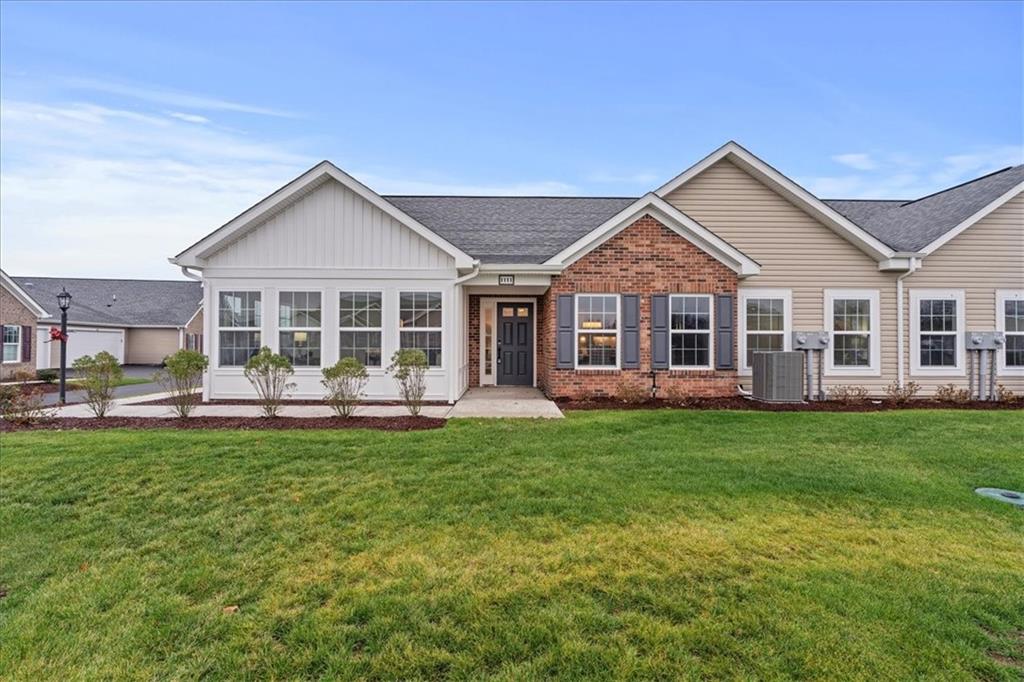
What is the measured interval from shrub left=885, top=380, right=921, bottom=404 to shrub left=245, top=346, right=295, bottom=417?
Result: 12757 mm

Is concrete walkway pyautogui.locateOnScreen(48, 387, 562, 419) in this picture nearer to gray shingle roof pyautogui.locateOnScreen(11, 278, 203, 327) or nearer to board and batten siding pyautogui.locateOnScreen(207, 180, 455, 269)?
board and batten siding pyautogui.locateOnScreen(207, 180, 455, 269)

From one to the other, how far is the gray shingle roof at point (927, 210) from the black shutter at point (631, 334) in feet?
23.0

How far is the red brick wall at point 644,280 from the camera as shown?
10.9 m

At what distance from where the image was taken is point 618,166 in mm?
24125

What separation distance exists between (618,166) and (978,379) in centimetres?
1700

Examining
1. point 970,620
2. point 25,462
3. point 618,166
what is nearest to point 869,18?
point 618,166

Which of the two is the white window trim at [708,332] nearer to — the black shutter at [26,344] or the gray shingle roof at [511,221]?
the gray shingle roof at [511,221]

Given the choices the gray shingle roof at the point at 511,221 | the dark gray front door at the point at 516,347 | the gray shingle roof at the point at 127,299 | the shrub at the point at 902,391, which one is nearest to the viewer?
the shrub at the point at 902,391

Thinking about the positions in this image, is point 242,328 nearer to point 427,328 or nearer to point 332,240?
point 332,240

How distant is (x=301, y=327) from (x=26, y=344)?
19342 mm

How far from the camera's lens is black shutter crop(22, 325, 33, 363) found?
68.4 ft

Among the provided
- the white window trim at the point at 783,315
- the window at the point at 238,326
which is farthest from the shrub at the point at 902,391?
the window at the point at 238,326

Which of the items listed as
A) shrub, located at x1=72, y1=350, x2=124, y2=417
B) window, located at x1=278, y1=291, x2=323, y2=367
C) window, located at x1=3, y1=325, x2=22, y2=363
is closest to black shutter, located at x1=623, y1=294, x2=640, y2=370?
window, located at x1=278, y1=291, x2=323, y2=367

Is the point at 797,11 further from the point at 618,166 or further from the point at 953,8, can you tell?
the point at 618,166
